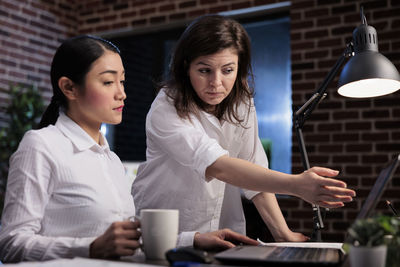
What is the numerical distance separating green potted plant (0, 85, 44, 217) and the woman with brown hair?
7.92 feet

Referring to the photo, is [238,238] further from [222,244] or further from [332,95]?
[332,95]

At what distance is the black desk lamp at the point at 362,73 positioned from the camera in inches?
48.0

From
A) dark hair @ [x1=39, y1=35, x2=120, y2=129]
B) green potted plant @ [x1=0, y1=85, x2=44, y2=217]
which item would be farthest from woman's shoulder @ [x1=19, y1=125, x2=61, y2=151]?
green potted plant @ [x1=0, y1=85, x2=44, y2=217]

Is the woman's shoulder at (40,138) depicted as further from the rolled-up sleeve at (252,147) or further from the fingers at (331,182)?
the rolled-up sleeve at (252,147)

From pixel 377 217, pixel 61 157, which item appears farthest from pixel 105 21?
pixel 377 217

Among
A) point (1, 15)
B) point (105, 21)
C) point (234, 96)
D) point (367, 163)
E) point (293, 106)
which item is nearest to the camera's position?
point (234, 96)

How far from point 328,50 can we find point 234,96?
1899mm

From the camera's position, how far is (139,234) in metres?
0.91

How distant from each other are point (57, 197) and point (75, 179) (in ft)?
0.19

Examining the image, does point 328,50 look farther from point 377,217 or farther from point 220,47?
point 377,217

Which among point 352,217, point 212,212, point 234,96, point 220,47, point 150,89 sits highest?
point 150,89

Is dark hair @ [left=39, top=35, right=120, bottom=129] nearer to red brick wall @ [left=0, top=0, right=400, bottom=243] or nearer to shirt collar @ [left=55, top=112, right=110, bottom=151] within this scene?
shirt collar @ [left=55, top=112, right=110, bottom=151]

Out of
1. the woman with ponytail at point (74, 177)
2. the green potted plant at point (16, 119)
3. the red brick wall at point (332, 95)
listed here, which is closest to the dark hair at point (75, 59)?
the woman with ponytail at point (74, 177)

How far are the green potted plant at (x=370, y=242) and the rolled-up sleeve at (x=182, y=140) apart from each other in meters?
0.53
